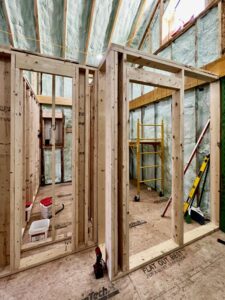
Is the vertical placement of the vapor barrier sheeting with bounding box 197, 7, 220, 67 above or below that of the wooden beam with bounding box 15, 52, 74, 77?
above

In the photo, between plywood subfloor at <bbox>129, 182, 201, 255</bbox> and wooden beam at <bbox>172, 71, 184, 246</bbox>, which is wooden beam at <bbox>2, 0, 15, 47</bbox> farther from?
plywood subfloor at <bbox>129, 182, 201, 255</bbox>

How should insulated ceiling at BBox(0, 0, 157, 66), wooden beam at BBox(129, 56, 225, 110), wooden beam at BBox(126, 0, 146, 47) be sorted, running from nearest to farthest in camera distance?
1. wooden beam at BBox(129, 56, 225, 110)
2. insulated ceiling at BBox(0, 0, 157, 66)
3. wooden beam at BBox(126, 0, 146, 47)

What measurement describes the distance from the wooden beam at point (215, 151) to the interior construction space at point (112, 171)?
0.6 inches

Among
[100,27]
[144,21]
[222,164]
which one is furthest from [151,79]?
[144,21]

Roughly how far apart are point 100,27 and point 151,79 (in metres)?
2.85

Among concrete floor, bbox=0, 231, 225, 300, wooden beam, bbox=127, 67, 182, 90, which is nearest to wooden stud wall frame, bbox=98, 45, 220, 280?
wooden beam, bbox=127, 67, 182, 90

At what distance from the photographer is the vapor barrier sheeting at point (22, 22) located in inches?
105

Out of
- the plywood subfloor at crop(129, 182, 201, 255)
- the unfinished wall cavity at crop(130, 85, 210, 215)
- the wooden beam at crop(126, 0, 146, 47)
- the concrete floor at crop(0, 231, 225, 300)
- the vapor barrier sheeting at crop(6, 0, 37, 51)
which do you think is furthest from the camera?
the wooden beam at crop(126, 0, 146, 47)

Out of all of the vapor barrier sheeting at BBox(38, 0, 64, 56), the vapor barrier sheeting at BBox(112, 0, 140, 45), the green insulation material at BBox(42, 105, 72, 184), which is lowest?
the green insulation material at BBox(42, 105, 72, 184)

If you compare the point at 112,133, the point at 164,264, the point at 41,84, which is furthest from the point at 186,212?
the point at 41,84

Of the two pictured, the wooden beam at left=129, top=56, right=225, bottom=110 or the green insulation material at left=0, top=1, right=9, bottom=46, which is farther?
the green insulation material at left=0, top=1, right=9, bottom=46

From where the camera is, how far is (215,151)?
2174 mm

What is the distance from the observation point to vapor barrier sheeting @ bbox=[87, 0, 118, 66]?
2.98m

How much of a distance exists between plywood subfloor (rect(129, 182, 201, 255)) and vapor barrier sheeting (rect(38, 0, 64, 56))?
13.6 ft
